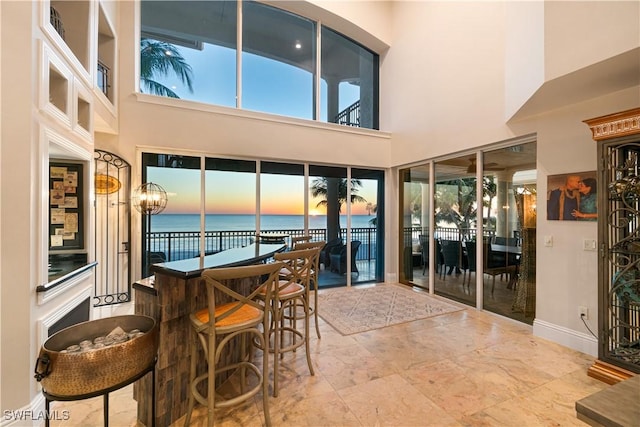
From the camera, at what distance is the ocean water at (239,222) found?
4.26m

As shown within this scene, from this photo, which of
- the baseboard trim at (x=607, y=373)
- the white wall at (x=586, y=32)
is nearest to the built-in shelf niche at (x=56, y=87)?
the white wall at (x=586, y=32)

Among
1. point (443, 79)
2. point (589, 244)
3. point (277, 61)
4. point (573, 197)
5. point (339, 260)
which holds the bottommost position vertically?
point (339, 260)

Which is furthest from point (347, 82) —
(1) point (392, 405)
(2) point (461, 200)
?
(1) point (392, 405)

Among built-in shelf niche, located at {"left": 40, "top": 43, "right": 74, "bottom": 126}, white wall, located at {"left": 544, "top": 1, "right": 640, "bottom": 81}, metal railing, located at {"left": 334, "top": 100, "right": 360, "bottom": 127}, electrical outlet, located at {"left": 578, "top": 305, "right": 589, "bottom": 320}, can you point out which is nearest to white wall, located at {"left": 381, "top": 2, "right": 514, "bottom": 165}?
metal railing, located at {"left": 334, "top": 100, "right": 360, "bottom": 127}

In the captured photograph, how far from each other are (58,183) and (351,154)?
14.2 feet

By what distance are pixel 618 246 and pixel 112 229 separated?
5773mm

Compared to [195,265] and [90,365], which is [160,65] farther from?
[90,365]

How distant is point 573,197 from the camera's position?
2.96 meters

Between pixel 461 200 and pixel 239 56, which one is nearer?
pixel 461 200

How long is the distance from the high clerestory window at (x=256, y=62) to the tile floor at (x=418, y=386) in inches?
160

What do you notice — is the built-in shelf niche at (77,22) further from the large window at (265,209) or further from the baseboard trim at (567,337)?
the baseboard trim at (567,337)

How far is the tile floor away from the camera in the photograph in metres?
1.88

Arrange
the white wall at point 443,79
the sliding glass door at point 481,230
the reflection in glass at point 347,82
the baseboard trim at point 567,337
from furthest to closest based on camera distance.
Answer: the reflection in glass at point 347,82 → the white wall at point 443,79 → the sliding glass door at point 481,230 → the baseboard trim at point 567,337

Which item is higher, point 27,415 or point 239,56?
point 239,56
